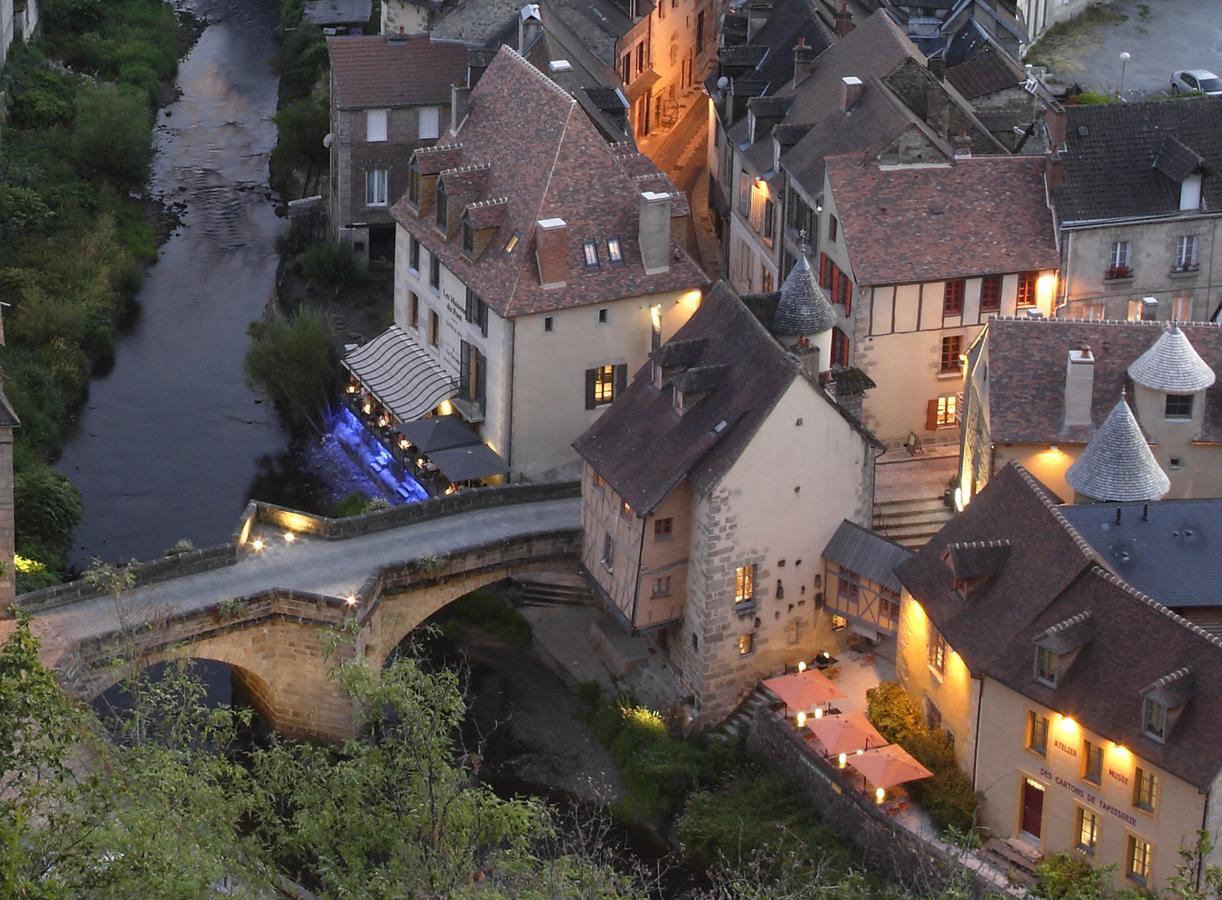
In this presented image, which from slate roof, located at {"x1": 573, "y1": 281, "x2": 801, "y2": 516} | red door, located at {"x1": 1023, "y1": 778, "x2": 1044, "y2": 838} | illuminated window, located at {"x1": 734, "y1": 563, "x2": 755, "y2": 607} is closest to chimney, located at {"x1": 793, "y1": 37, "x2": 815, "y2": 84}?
slate roof, located at {"x1": 573, "y1": 281, "x2": 801, "y2": 516}

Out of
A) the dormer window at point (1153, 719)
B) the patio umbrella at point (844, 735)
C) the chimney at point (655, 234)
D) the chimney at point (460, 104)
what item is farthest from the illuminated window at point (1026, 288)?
the dormer window at point (1153, 719)

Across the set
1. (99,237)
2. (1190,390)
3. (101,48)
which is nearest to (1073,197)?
(1190,390)

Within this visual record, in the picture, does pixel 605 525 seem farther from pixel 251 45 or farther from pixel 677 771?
pixel 251 45

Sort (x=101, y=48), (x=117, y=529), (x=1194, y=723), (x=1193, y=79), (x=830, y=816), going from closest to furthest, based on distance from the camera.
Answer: (x=1194, y=723), (x=830, y=816), (x=117, y=529), (x=1193, y=79), (x=101, y=48)

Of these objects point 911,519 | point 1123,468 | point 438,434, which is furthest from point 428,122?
point 1123,468

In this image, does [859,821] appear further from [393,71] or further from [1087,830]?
[393,71]

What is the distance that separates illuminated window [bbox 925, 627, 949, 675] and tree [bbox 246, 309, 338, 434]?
28864mm

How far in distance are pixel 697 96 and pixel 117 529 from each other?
3805 cm

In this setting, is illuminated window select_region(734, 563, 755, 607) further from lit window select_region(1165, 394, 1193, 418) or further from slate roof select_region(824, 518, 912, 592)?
lit window select_region(1165, 394, 1193, 418)

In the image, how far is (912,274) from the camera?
8031cm

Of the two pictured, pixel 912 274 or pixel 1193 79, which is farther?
pixel 1193 79

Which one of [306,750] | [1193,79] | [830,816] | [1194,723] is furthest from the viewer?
[1193,79]

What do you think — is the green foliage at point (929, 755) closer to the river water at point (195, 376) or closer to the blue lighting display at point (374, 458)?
the blue lighting display at point (374, 458)

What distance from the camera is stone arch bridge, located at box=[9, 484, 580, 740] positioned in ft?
230
